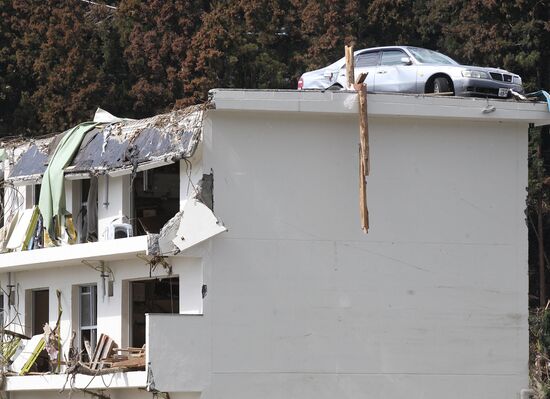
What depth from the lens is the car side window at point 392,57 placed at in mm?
29766

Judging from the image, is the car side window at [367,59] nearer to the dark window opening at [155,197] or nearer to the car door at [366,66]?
the car door at [366,66]

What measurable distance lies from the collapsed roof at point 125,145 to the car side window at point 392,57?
5452 mm

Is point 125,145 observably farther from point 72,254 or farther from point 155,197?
point 155,197

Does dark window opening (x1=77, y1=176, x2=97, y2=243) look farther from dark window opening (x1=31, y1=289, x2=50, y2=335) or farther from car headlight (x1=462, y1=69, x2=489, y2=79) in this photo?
car headlight (x1=462, y1=69, x2=489, y2=79)

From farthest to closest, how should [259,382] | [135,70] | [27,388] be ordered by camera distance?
[135,70] → [27,388] → [259,382]

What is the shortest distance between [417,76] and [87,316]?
27.9 ft

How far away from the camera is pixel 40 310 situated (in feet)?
104

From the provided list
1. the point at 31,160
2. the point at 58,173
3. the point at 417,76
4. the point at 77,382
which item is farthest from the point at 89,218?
the point at 417,76

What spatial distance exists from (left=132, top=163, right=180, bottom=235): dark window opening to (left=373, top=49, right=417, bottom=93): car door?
15.2 ft

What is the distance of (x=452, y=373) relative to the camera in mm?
26594

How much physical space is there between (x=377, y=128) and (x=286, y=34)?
22.4 metres

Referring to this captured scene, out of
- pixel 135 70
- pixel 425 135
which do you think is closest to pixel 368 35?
pixel 135 70

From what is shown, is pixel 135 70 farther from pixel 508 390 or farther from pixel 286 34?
pixel 508 390

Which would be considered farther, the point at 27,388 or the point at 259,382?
the point at 27,388
